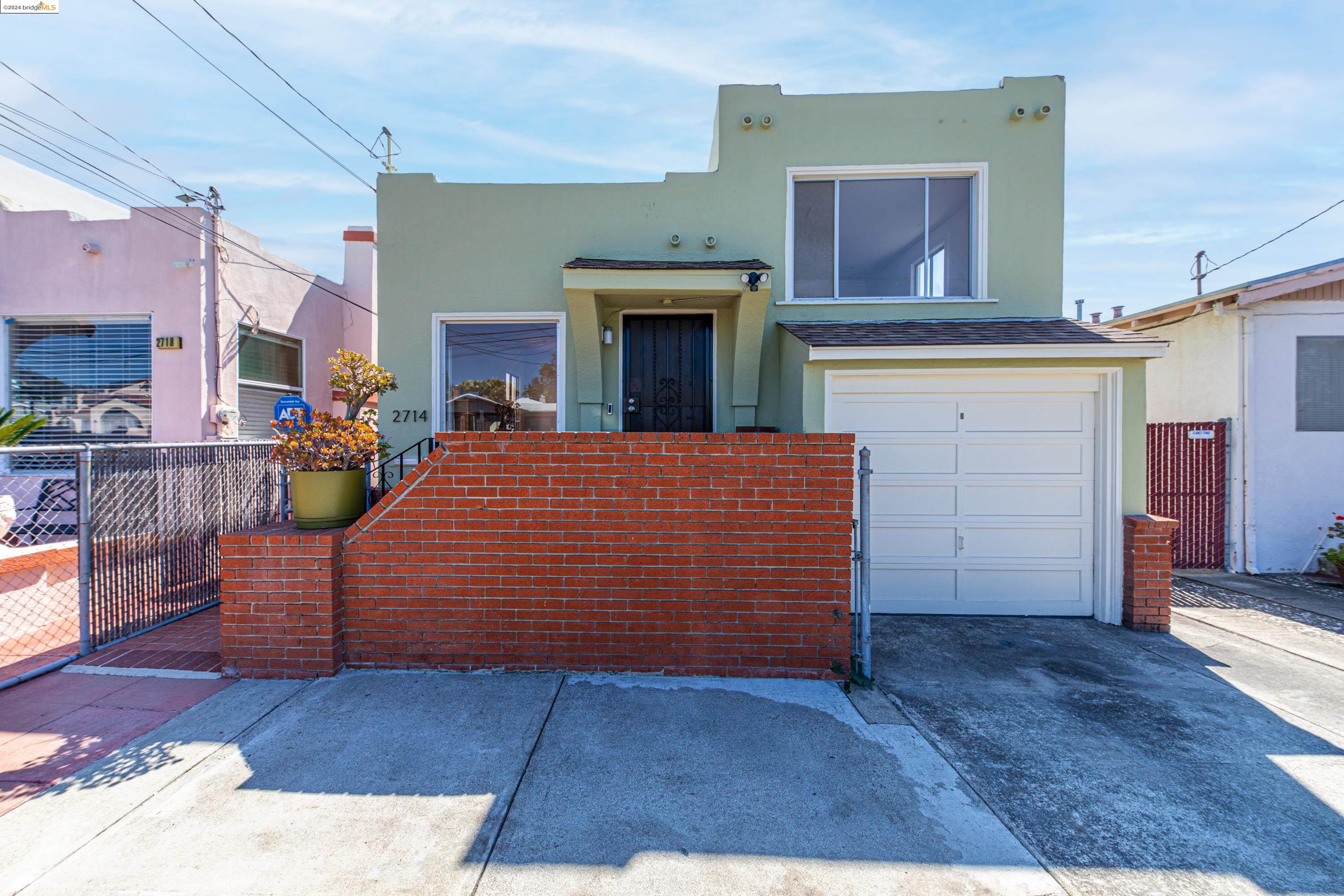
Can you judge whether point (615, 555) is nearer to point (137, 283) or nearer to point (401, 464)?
point (401, 464)

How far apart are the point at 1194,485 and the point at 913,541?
496 centimetres

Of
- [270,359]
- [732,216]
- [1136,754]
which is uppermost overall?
[732,216]

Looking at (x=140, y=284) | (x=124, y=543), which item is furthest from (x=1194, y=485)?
(x=140, y=284)

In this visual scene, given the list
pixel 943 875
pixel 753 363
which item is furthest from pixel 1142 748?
pixel 753 363

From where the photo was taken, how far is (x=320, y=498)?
4.22 metres

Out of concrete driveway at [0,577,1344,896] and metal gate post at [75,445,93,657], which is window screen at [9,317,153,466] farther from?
concrete driveway at [0,577,1344,896]

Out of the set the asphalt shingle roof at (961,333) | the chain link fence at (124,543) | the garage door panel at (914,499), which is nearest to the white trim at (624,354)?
the asphalt shingle roof at (961,333)

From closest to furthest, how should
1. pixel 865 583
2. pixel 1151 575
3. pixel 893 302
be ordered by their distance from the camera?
pixel 865 583, pixel 1151 575, pixel 893 302

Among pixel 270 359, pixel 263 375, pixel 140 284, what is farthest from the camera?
pixel 270 359

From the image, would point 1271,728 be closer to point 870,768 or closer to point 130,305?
point 870,768

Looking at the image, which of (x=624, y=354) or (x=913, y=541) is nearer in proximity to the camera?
(x=913, y=541)

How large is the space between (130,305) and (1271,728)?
12.9 m

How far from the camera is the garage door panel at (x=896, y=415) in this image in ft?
18.9

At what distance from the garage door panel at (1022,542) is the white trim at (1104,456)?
0.23 m
